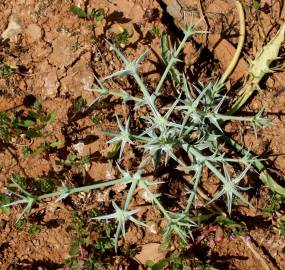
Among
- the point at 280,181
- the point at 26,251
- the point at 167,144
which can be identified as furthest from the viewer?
the point at 280,181

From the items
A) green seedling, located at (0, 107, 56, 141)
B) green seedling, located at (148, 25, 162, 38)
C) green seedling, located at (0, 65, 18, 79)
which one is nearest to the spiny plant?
green seedling, located at (148, 25, 162, 38)

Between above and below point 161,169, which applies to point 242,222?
below

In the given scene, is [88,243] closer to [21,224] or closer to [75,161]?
Answer: [21,224]

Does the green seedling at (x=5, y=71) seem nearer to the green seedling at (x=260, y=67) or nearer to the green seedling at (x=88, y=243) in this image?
the green seedling at (x=88, y=243)

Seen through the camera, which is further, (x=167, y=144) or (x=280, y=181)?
(x=280, y=181)

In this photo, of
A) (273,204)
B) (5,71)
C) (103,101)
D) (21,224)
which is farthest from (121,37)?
(273,204)

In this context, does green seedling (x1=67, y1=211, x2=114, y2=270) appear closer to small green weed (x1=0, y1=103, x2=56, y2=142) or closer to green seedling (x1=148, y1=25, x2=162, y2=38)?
small green weed (x1=0, y1=103, x2=56, y2=142)

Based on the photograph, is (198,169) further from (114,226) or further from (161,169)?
(114,226)

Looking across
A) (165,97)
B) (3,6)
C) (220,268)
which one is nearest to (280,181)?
(220,268)
